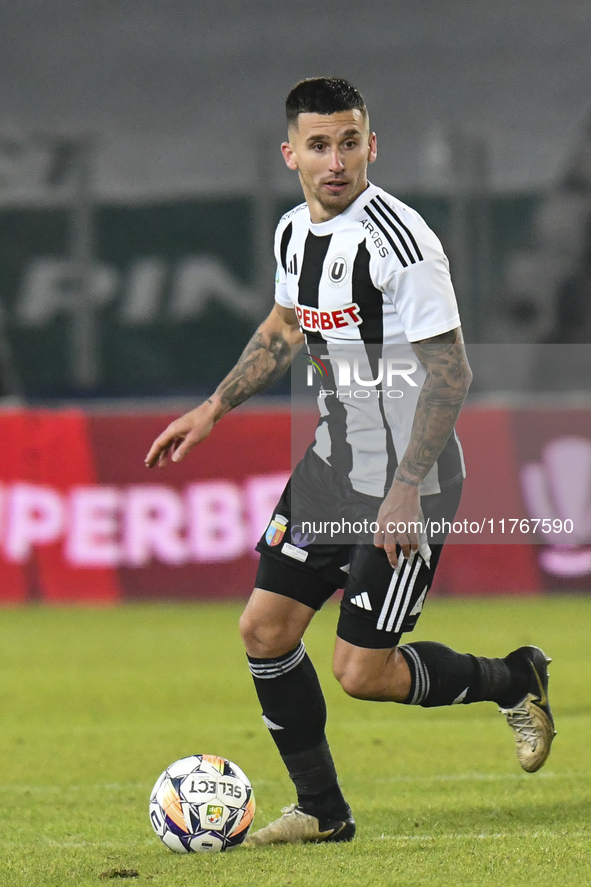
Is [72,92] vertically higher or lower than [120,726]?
higher

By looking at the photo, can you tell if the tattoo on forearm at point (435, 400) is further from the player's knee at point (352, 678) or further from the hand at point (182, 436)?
the hand at point (182, 436)

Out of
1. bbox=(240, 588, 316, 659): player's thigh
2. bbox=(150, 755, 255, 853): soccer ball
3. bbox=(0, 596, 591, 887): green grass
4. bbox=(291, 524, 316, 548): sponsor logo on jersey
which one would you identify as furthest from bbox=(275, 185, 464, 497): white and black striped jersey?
bbox=(0, 596, 591, 887): green grass

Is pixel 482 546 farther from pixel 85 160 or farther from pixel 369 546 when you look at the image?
pixel 85 160

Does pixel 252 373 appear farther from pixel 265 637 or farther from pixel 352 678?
pixel 352 678

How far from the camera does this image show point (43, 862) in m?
4.13

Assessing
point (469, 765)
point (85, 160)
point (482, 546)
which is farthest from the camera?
point (85, 160)

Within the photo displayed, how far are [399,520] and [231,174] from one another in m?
19.8

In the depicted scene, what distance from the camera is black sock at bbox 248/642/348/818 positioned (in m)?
4.52

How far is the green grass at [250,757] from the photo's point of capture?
3988 millimetres

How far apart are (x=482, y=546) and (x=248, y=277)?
11718mm

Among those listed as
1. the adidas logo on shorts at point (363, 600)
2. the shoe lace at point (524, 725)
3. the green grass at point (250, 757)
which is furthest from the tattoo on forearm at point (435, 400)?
the green grass at point (250, 757)

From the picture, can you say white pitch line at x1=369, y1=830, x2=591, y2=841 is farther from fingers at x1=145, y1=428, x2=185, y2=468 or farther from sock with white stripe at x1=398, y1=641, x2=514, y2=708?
fingers at x1=145, y1=428, x2=185, y2=468

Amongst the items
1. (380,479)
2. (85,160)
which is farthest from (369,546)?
(85,160)

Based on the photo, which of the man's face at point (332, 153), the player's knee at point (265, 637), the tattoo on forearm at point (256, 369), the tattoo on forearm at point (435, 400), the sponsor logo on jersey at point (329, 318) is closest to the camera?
the tattoo on forearm at point (435, 400)
